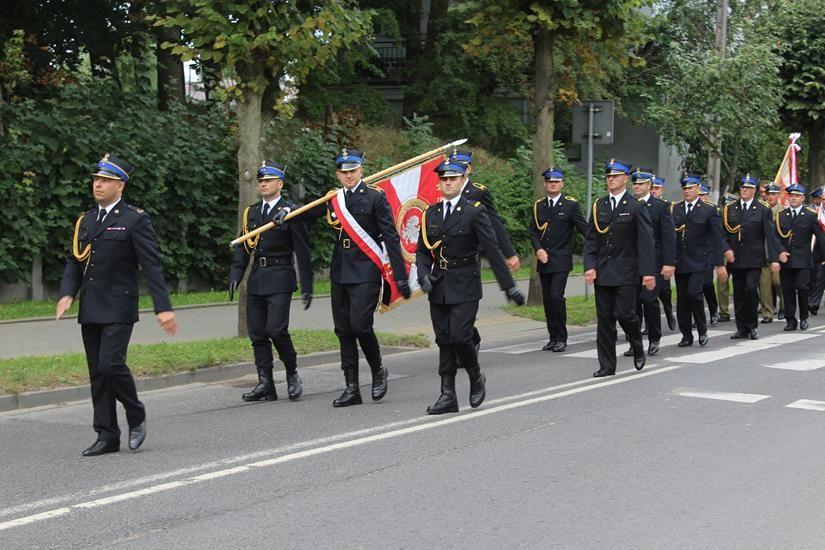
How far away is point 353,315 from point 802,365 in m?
5.23

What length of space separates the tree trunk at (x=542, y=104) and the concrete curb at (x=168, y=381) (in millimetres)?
5873


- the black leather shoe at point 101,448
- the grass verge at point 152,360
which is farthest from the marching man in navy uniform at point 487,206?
the black leather shoe at point 101,448

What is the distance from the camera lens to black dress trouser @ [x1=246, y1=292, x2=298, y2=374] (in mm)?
9320

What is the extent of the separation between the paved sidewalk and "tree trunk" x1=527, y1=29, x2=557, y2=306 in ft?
6.06

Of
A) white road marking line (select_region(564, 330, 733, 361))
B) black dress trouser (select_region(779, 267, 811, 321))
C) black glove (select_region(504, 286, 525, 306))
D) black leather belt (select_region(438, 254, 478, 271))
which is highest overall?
black leather belt (select_region(438, 254, 478, 271))

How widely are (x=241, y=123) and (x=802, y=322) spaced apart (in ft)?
27.2

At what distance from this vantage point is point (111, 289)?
23.8ft

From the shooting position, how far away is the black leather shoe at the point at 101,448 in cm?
731

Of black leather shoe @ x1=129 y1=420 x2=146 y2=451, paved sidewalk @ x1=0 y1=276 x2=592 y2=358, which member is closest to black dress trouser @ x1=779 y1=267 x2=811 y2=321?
paved sidewalk @ x1=0 y1=276 x2=592 y2=358

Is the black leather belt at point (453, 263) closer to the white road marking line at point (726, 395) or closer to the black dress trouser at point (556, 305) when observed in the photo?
the white road marking line at point (726, 395)

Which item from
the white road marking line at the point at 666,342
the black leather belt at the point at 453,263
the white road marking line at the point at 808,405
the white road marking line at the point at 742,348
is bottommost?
the white road marking line at the point at 808,405

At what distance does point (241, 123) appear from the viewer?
12984mm

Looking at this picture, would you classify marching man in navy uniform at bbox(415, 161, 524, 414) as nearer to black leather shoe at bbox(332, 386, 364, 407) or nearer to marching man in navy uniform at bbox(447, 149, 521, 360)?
marching man in navy uniform at bbox(447, 149, 521, 360)

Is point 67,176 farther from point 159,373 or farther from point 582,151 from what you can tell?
point 582,151
